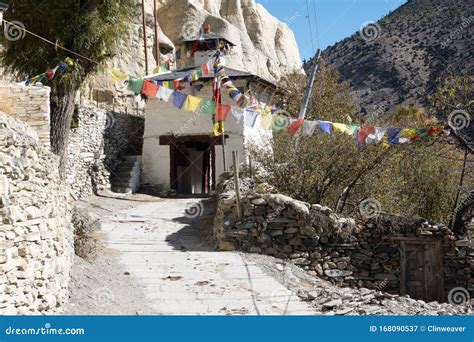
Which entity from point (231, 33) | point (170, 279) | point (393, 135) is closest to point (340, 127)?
point (393, 135)

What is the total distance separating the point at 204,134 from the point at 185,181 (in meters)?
3.90

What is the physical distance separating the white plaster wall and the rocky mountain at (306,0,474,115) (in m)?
18.1

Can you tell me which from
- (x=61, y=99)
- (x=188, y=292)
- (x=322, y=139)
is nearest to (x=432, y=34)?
(x=322, y=139)

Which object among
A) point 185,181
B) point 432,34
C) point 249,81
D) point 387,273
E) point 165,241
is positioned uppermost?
point 432,34

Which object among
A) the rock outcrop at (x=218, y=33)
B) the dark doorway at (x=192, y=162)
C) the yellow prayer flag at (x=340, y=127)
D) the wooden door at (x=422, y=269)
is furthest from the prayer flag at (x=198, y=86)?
the wooden door at (x=422, y=269)

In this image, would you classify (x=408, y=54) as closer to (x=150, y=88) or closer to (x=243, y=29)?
(x=243, y=29)

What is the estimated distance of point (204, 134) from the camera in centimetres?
2198

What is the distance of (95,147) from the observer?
804 inches

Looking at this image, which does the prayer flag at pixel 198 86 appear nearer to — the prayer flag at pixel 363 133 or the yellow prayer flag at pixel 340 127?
the yellow prayer flag at pixel 340 127

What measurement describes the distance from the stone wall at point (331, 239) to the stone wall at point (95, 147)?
829 centimetres

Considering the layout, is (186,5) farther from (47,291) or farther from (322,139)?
(47,291)

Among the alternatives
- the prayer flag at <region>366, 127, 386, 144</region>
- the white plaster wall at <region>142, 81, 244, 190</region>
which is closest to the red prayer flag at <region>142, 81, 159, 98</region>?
the prayer flag at <region>366, 127, 386, 144</region>

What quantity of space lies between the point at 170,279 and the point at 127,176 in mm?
12800

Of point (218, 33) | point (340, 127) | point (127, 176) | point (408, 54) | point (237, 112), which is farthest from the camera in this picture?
point (408, 54)
